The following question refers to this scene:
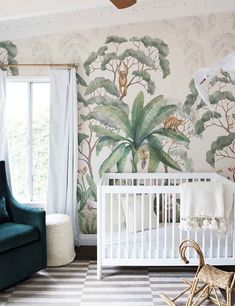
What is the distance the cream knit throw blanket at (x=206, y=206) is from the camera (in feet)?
11.0

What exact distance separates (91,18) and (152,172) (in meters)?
1.75

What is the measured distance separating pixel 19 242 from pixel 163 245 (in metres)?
1.25

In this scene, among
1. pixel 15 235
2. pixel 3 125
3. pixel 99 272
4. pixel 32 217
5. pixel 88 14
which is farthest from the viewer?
pixel 3 125

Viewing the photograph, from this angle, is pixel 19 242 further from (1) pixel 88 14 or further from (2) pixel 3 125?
(1) pixel 88 14

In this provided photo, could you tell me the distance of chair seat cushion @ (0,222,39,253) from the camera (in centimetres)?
323

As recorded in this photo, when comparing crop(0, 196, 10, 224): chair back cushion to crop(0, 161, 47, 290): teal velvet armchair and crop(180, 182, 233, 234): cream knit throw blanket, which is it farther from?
crop(180, 182, 233, 234): cream knit throw blanket

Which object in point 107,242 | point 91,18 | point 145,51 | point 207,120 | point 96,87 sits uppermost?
point 91,18

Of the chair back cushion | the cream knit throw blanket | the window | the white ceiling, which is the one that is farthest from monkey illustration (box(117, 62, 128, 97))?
the chair back cushion

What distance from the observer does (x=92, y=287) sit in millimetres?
3367

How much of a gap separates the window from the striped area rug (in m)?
1.12

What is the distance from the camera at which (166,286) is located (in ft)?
A: 11.1

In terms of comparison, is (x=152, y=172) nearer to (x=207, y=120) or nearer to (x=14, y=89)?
(x=207, y=120)

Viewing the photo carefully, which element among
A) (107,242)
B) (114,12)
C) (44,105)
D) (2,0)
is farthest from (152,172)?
(2,0)

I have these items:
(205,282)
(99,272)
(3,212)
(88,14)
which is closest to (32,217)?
(3,212)
